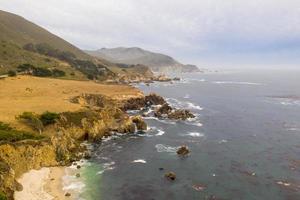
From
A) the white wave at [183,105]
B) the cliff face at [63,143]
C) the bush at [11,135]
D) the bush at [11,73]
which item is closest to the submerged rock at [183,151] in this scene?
the cliff face at [63,143]

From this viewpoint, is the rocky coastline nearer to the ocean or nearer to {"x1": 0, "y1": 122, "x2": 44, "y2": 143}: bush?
{"x1": 0, "y1": 122, "x2": 44, "y2": 143}: bush

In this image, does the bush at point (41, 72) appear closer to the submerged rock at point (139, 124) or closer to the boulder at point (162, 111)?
the boulder at point (162, 111)

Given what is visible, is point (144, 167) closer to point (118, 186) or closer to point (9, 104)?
point (118, 186)

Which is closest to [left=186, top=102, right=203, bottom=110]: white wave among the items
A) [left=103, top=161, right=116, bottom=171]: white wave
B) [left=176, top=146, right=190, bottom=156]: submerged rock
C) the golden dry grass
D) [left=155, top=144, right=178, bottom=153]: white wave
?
the golden dry grass

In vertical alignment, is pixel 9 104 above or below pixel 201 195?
above

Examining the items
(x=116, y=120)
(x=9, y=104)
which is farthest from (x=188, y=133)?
(x=9, y=104)

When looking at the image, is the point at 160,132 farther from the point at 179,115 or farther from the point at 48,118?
the point at 48,118
